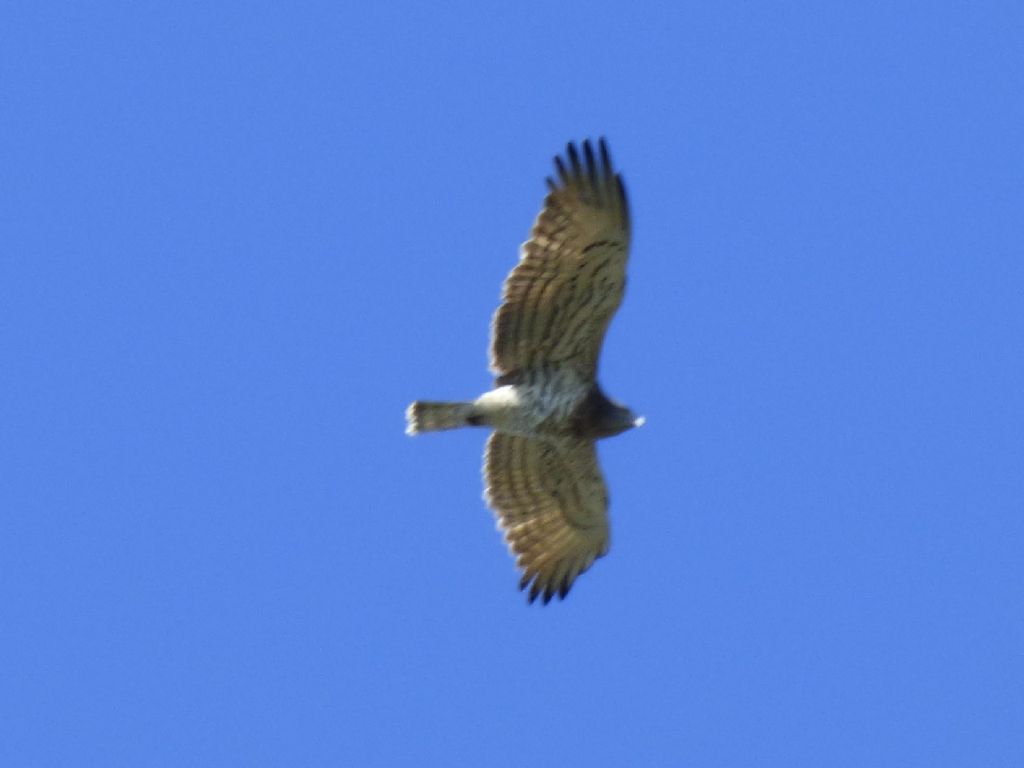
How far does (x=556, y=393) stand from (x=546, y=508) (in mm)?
1516

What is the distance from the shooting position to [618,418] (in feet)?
54.3

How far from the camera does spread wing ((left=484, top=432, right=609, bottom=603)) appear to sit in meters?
17.2

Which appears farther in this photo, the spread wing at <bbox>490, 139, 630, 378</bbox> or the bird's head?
the bird's head

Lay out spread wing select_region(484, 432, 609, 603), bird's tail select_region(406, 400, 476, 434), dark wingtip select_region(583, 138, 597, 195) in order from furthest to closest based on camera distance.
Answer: spread wing select_region(484, 432, 609, 603)
bird's tail select_region(406, 400, 476, 434)
dark wingtip select_region(583, 138, 597, 195)

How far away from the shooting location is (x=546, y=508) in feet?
57.4

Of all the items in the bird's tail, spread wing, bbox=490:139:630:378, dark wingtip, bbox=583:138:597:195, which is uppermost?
dark wingtip, bbox=583:138:597:195

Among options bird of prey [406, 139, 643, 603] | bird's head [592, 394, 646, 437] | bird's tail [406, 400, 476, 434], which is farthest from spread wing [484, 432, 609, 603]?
bird's tail [406, 400, 476, 434]

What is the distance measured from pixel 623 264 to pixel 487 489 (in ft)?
8.60

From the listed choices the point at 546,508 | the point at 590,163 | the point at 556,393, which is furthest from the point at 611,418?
the point at 590,163

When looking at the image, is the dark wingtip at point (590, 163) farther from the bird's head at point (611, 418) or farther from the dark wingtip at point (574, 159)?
the bird's head at point (611, 418)

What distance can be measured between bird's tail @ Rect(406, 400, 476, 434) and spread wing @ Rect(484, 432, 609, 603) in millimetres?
1004

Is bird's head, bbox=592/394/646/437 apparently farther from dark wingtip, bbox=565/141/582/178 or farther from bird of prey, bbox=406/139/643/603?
dark wingtip, bbox=565/141/582/178

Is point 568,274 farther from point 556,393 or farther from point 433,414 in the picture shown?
point 433,414

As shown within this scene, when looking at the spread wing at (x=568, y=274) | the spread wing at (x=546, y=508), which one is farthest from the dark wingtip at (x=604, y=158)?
the spread wing at (x=546, y=508)
